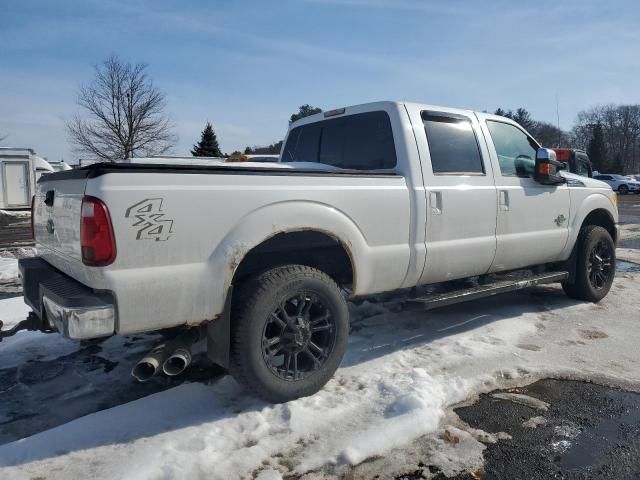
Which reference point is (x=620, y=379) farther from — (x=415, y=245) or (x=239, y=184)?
(x=239, y=184)

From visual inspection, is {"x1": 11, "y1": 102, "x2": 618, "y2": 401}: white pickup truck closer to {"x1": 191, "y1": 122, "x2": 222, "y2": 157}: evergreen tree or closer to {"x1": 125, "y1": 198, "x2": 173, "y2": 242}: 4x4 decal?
{"x1": 125, "y1": 198, "x2": 173, "y2": 242}: 4x4 decal

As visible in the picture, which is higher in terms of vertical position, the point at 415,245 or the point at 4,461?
the point at 415,245

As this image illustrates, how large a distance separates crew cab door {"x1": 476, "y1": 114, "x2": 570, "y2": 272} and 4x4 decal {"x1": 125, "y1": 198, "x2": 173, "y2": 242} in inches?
120

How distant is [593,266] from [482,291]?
229 cm

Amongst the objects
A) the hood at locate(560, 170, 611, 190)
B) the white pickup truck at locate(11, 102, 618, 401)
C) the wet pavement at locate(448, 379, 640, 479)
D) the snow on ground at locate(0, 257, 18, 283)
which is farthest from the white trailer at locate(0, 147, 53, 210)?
the wet pavement at locate(448, 379, 640, 479)

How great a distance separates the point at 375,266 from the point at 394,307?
1974 millimetres

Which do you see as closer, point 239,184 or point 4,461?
point 4,461

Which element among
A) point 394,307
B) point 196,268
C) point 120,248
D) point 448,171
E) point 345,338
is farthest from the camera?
point 394,307

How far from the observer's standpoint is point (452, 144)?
444 centimetres

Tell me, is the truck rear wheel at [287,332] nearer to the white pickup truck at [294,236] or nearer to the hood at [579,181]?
the white pickup truck at [294,236]

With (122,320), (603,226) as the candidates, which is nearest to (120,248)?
(122,320)

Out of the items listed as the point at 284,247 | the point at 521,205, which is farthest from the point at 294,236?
the point at 521,205

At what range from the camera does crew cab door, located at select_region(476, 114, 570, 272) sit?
4695 mm

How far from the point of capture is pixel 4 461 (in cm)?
265
